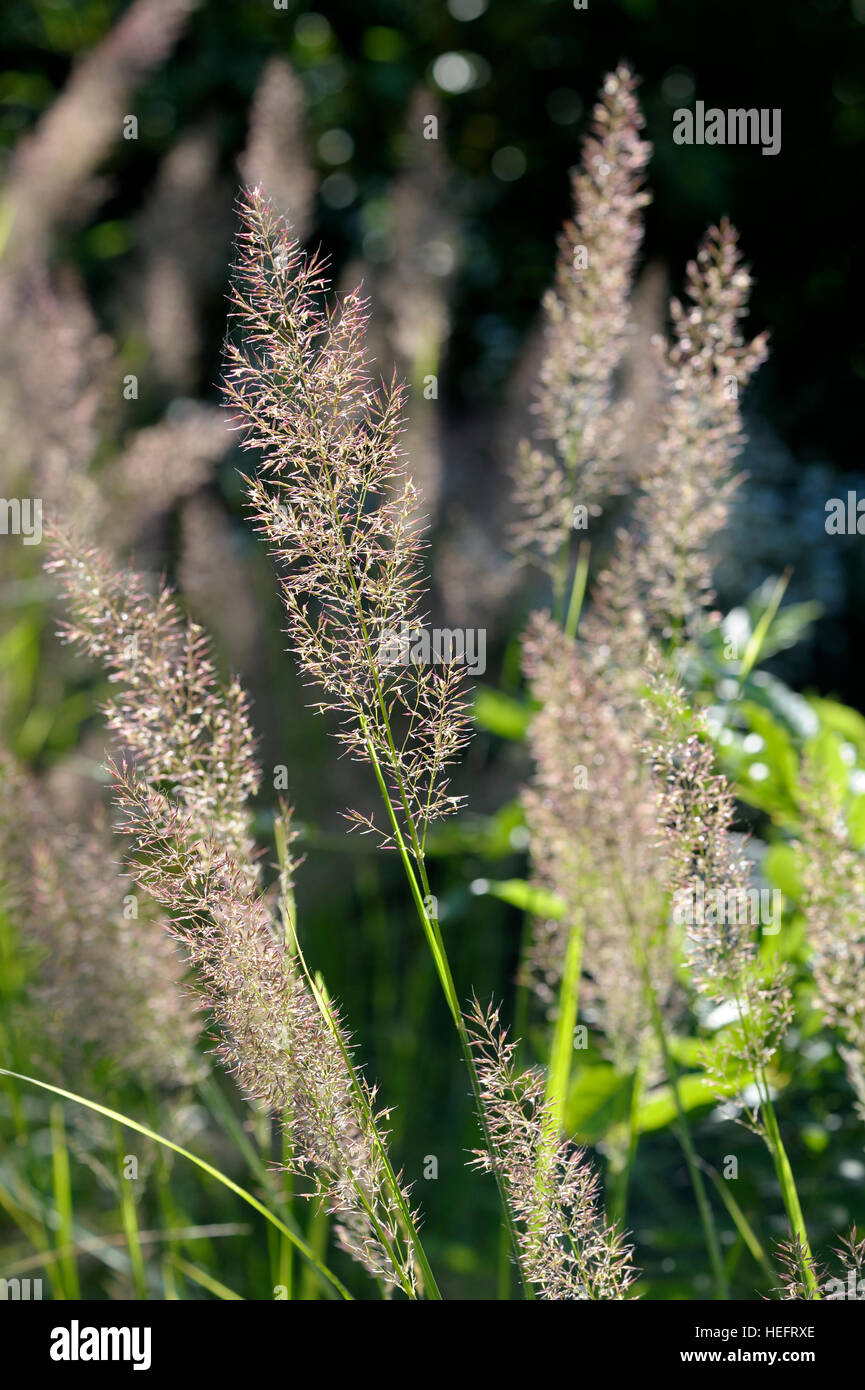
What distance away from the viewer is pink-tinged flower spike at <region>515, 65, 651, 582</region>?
1016 millimetres

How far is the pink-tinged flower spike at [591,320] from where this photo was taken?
1.02 meters

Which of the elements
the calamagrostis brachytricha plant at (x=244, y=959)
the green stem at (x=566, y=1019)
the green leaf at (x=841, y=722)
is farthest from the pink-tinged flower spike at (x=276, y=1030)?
the green leaf at (x=841, y=722)

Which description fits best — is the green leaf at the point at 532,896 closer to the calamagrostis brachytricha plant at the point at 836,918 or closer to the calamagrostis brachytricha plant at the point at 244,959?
the calamagrostis brachytricha plant at the point at 836,918

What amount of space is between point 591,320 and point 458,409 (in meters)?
2.42

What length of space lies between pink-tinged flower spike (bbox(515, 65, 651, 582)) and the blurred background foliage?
241 millimetres

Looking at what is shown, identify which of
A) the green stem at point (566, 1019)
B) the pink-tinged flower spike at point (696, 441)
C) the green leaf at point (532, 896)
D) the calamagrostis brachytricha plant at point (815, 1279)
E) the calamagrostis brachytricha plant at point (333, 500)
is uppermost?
the pink-tinged flower spike at point (696, 441)

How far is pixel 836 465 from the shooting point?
10.4 ft

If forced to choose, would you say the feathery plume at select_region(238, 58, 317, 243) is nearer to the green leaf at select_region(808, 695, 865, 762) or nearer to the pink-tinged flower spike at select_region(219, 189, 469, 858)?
the green leaf at select_region(808, 695, 865, 762)

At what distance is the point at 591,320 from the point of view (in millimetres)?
1048

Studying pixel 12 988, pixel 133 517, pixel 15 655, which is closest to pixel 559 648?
pixel 12 988

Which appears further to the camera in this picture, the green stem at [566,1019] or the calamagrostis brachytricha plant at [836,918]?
the green stem at [566,1019]

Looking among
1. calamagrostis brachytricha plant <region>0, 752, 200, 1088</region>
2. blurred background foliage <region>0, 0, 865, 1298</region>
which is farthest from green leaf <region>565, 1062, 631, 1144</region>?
calamagrostis brachytricha plant <region>0, 752, 200, 1088</region>

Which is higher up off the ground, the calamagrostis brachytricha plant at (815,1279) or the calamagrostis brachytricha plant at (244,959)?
the calamagrostis brachytricha plant at (244,959)

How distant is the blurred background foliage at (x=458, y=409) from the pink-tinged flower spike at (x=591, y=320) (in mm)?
241
